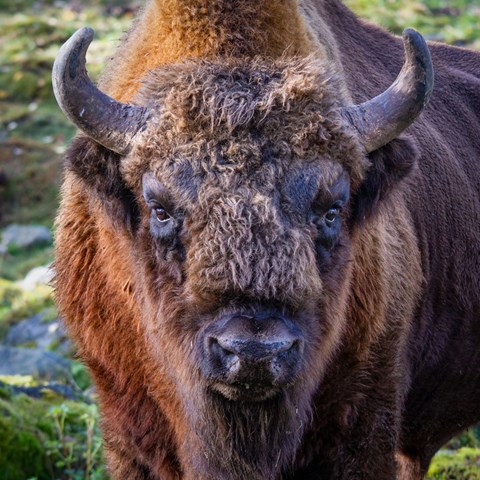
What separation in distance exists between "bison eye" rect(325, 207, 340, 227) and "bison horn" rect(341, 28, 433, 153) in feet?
1.36

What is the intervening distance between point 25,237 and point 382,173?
34.9 feet

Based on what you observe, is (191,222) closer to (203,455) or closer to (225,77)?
(225,77)

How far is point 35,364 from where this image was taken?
980 cm

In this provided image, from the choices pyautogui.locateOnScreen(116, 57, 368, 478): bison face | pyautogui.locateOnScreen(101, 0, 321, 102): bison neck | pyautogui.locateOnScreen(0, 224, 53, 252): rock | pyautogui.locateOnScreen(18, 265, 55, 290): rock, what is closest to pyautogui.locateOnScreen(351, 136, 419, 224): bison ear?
pyautogui.locateOnScreen(116, 57, 368, 478): bison face

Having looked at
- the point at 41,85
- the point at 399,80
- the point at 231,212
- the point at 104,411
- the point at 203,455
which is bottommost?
the point at 41,85

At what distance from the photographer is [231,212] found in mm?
4711

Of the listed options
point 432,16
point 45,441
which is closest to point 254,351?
point 45,441

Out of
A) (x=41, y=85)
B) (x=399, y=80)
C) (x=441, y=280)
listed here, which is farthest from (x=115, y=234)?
(x=41, y=85)

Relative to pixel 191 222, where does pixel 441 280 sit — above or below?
below

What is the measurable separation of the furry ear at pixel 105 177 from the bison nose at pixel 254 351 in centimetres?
99

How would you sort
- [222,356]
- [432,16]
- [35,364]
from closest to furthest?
1. [222,356]
2. [35,364]
3. [432,16]

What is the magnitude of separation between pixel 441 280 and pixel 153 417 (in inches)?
94.8

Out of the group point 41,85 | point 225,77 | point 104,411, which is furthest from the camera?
point 41,85

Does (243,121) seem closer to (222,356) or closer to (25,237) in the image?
(222,356)
